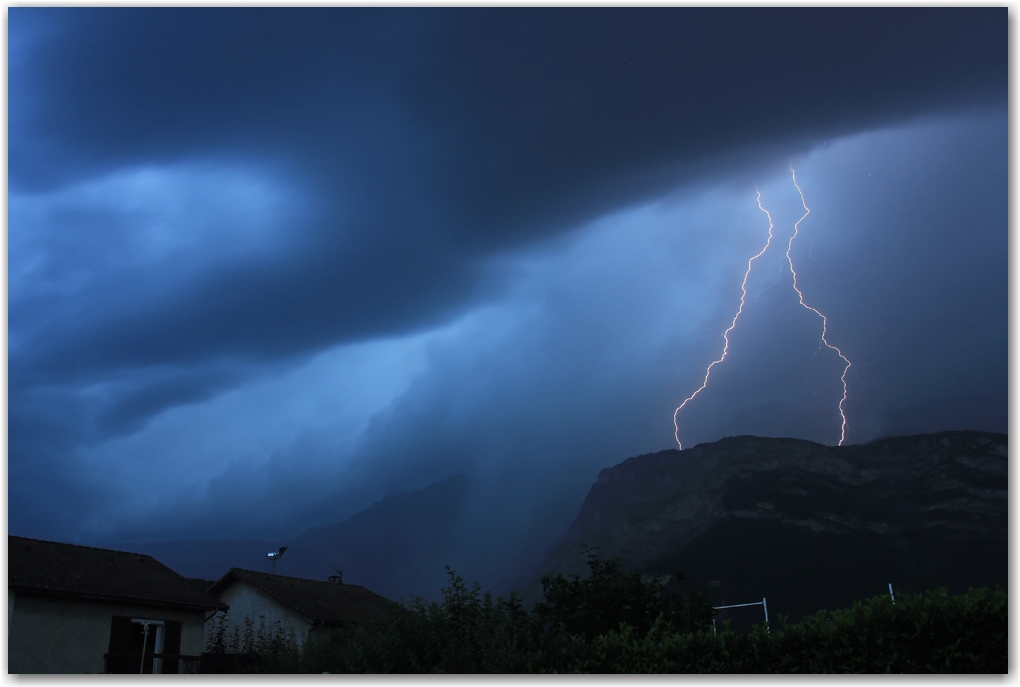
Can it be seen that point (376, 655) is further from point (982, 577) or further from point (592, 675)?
point (982, 577)

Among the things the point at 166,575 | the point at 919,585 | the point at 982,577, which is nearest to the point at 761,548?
the point at 919,585

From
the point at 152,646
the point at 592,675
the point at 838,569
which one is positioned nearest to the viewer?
the point at 592,675

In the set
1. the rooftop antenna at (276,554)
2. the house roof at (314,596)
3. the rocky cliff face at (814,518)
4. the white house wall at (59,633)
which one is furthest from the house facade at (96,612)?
the rocky cliff face at (814,518)

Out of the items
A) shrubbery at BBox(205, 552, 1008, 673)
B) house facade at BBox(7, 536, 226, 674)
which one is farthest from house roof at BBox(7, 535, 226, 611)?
shrubbery at BBox(205, 552, 1008, 673)

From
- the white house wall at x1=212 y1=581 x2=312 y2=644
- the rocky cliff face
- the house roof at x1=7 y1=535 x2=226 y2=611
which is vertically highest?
the rocky cliff face

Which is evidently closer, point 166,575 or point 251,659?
point 251,659

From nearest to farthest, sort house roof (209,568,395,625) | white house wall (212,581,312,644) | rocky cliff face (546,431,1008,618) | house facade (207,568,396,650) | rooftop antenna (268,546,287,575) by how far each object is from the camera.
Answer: house facade (207,568,396,650)
white house wall (212,581,312,644)
house roof (209,568,395,625)
rooftop antenna (268,546,287,575)
rocky cliff face (546,431,1008,618)

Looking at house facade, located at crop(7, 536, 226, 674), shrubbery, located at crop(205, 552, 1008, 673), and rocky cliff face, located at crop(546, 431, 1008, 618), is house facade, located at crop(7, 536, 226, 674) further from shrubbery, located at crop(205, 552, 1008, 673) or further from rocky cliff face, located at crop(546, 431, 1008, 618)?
rocky cliff face, located at crop(546, 431, 1008, 618)
